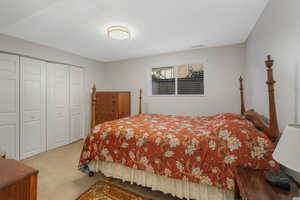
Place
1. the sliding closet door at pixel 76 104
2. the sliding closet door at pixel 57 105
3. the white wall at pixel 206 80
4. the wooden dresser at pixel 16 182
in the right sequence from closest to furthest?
the wooden dresser at pixel 16 182 → the white wall at pixel 206 80 → the sliding closet door at pixel 57 105 → the sliding closet door at pixel 76 104

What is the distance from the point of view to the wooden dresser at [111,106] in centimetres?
373

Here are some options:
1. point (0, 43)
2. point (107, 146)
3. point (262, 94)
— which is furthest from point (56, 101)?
point (262, 94)

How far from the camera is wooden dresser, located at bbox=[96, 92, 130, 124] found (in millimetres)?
3729

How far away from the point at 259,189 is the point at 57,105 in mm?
3855

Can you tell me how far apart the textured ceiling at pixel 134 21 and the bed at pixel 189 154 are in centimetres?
112

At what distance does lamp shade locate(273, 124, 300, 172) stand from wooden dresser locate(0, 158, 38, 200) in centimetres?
134

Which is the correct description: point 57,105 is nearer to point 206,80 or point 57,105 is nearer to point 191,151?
point 191,151

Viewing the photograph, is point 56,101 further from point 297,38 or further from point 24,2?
point 297,38

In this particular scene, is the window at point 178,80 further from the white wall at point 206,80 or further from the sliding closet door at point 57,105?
the sliding closet door at point 57,105

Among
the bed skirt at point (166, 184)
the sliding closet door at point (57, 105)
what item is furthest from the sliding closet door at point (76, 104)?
the bed skirt at point (166, 184)

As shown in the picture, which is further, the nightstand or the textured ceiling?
the textured ceiling

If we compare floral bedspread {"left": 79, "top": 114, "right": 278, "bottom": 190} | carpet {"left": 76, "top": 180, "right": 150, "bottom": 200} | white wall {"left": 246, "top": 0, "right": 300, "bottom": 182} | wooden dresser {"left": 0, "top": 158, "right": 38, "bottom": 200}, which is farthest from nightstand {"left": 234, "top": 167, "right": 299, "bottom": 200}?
wooden dresser {"left": 0, "top": 158, "right": 38, "bottom": 200}

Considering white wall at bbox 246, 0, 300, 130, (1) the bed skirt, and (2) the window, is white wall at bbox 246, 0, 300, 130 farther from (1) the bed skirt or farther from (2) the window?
(2) the window

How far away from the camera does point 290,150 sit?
25.3 inches
